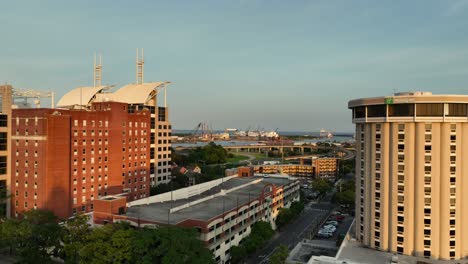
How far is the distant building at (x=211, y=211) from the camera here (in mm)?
43031

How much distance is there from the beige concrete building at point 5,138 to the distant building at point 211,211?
24.0 meters

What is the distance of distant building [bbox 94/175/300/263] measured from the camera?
43.0 m

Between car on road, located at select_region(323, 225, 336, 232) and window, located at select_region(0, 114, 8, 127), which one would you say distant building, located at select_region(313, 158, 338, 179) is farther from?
window, located at select_region(0, 114, 8, 127)

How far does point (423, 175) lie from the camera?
40.9 m

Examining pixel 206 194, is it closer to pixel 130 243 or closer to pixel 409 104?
pixel 130 243

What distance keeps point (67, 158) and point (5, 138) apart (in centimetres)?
1143

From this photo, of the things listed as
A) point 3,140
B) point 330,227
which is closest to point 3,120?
point 3,140

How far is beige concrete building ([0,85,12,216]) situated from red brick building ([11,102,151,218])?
3.26 ft

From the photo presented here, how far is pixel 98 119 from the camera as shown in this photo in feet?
211

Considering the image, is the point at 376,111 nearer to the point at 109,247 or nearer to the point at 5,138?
the point at 109,247

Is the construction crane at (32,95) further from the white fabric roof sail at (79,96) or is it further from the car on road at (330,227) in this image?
the car on road at (330,227)

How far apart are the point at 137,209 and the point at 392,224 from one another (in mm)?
32401

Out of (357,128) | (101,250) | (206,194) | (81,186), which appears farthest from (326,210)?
(101,250)

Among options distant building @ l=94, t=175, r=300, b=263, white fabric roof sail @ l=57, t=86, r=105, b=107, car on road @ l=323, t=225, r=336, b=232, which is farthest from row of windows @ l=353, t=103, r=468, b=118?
white fabric roof sail @ l=57, t=86, r=105, b=107
